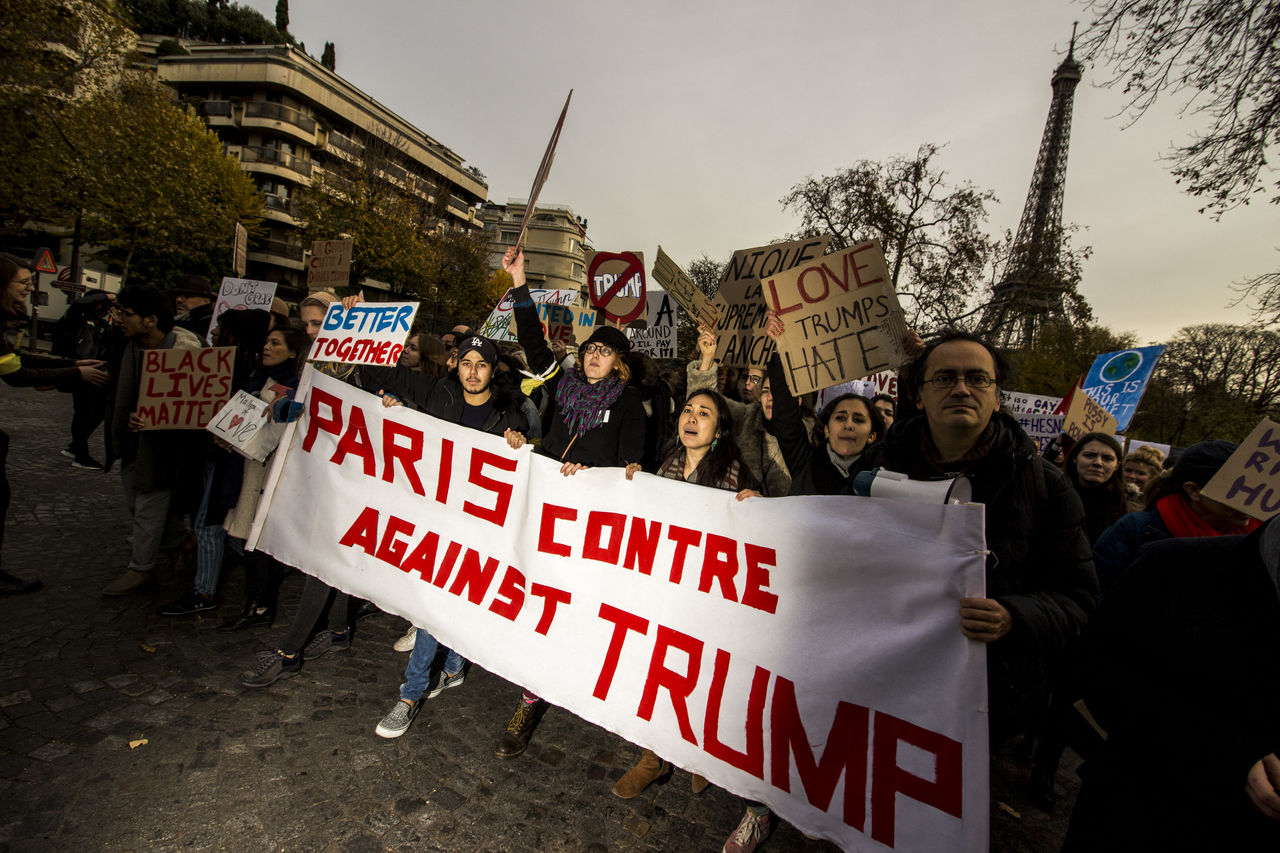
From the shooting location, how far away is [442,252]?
33.9m

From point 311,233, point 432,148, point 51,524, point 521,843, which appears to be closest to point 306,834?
point 521,843

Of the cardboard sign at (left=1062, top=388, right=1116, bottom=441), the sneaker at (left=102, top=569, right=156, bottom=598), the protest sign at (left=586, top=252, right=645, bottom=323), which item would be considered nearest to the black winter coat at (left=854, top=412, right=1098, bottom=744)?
the protest sign at (left=586, top=252, right=645, bottom=323)

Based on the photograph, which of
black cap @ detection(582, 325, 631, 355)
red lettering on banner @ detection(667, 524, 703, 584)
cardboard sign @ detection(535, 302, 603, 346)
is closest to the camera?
red lettering on banner @ detection(667, 524, 703, 584)

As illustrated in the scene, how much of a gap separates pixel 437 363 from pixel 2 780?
328 cm

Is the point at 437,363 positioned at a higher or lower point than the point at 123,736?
higher

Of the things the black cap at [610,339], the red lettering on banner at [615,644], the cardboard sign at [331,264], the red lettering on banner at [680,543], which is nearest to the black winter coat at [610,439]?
the black cap at [610,339]

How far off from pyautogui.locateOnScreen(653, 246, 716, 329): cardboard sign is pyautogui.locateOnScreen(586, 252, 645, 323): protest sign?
138 cm

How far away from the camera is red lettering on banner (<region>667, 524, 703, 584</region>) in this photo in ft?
7.34

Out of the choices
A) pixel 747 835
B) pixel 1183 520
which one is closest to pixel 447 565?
pixel 747 835

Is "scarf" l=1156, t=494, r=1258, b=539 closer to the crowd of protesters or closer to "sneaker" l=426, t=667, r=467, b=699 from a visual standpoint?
the crowd of protesters

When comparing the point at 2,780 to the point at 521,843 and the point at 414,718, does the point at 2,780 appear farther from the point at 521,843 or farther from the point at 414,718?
the point at 521,843

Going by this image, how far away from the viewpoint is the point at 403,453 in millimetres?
2947

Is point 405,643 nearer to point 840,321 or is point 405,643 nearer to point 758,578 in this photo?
point 758,578

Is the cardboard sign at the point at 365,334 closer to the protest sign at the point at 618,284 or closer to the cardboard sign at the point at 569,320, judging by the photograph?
the protest sign at the point at 618,284
